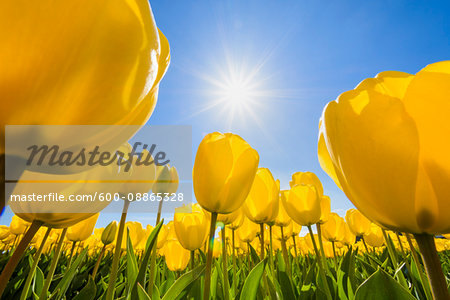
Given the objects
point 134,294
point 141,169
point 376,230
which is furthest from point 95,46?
point 376,230

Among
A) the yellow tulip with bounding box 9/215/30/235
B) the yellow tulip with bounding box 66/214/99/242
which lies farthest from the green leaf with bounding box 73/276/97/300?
the yellow tulip with bounding box 9/215/30/235

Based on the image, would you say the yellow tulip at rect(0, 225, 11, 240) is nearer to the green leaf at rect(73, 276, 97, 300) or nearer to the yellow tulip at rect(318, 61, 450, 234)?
the green leaf at rect(73, 276, 97, 300)

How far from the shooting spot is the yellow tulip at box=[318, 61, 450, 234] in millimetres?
345

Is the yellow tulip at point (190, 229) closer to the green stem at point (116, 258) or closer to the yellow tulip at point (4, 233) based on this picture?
the green stem at point (116, 258)

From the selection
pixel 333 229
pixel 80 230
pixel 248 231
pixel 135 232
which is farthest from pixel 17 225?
pixel 333 229

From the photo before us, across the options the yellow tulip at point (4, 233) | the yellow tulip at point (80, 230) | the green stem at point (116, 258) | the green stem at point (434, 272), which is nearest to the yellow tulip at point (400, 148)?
the green stem at point (434, 272)

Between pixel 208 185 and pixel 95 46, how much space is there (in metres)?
0.68

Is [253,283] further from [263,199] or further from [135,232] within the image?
[135,232]

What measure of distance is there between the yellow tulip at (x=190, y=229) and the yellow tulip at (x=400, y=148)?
1.10 meters

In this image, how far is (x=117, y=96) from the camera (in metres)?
0.25

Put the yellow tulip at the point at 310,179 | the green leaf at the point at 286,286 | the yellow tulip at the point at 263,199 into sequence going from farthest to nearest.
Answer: the yellow tulip at the point at 310,179
the yellow tulip at the point at 263,199
the green leaf at the point at 286,286

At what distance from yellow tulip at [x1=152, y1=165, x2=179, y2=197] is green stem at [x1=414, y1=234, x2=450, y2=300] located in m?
0.82

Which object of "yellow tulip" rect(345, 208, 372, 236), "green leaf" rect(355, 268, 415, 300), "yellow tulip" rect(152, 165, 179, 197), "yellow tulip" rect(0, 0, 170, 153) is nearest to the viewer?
"yellow tulip" rect(0, 0, 170, 153)

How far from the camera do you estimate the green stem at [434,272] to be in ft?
0.97
